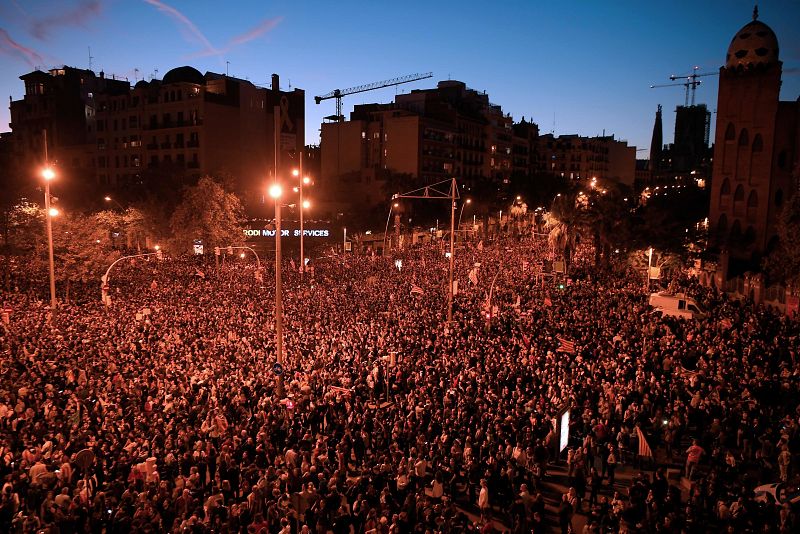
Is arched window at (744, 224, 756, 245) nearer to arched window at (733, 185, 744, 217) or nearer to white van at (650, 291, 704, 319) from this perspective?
arched window at (733, 185, 744, 217)

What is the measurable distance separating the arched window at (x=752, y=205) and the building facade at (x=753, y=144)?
64 millimetres

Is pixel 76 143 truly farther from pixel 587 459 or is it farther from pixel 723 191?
pixel 587 459

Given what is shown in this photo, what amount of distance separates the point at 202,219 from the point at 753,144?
42.6 meters

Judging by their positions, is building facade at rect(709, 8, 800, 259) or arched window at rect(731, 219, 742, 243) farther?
arched window at rect(731, 219, 742, 243)

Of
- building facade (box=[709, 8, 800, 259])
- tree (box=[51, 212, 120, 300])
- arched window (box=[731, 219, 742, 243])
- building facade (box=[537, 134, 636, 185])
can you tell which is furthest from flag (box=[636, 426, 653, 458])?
building facade (box=[537, 134, 636, 185])

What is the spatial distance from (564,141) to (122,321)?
417ft

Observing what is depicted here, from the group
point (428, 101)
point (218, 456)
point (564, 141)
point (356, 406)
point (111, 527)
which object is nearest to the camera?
point (111, 527)

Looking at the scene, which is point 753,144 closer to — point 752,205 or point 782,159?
point 782,159

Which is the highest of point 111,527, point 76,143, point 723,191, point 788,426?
point 76,143

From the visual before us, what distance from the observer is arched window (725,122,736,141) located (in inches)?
1773

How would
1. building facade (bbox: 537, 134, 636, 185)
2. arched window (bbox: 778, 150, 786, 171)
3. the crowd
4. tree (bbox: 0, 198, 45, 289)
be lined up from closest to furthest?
the crowd, tree (bbox: 0, 198, 45, 289), arched window (bbox: 778, 150, 786, 171), building facade (bbox: 537, 134, 636, 185)

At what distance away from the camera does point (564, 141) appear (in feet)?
455

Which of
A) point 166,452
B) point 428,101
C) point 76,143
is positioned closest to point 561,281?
point 166,452

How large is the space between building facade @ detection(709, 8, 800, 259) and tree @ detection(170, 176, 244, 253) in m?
38.3
